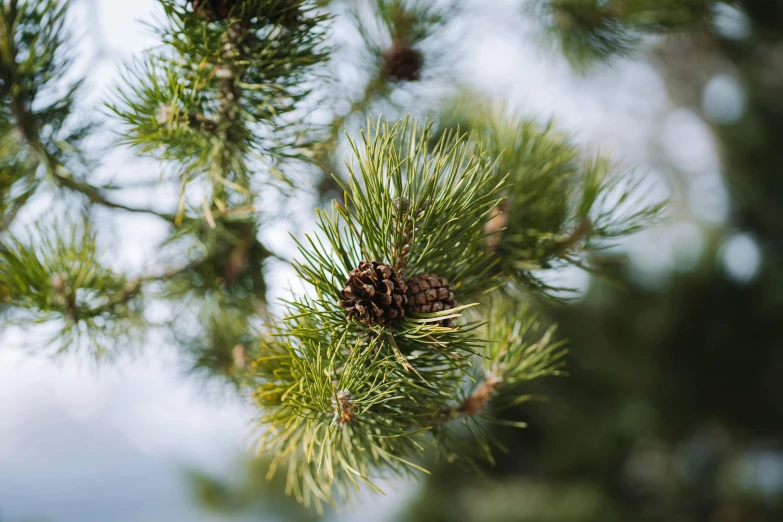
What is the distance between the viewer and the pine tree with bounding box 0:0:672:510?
0.23 metres

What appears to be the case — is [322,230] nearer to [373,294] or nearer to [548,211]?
[373,294]

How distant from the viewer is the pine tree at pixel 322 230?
0.23 meters

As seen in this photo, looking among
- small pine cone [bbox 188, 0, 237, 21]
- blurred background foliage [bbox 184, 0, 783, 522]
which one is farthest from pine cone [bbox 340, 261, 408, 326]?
blurred background foliage [bbox 184, 0, 783, 522]

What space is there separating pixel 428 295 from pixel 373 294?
0.02m

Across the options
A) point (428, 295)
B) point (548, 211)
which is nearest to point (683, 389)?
point (548, 211)

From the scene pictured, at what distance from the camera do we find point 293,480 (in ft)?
0.88

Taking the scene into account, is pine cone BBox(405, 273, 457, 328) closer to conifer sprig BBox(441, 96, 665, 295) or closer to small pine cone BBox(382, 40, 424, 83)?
conifer sprig BBox(441, 96, 665, 295)

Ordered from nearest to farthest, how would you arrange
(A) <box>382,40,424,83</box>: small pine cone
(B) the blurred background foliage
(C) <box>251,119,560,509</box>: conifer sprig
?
(C) <box>251,119,560,509</box>: conifer sprig
(A) <box>382,40,424,83</box>: small pine cone
(B) the blurred background foliage

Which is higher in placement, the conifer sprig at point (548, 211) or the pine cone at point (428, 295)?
the conifer sprig at point (548, 211)

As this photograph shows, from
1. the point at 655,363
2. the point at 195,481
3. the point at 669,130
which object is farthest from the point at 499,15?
the point at 195,481

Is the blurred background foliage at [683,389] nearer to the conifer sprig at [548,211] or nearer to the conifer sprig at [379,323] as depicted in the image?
the conifer sprig at [548,211]

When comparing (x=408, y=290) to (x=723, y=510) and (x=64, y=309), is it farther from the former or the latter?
(x=723, y=510)

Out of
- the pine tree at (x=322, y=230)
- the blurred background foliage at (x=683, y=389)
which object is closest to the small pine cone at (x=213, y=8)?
the pine tree at (x=322, y=230)

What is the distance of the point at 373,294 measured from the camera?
221 millimetres
